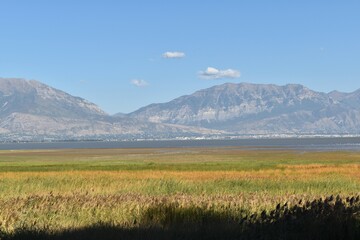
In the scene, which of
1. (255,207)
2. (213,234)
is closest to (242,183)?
(255,207)

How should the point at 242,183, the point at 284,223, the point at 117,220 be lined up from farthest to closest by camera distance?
the point at 242,183 → the point at 117,220 → the point at 284,223

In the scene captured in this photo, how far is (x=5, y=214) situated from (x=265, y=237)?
7646 mm

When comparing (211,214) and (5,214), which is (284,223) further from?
(5,214)

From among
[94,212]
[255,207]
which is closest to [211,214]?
[255,207]

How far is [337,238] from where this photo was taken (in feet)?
35.0

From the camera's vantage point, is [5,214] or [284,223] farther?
[5,214]

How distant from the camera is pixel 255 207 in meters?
17.1

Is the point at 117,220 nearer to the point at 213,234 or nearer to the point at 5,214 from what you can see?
the point at 5,214

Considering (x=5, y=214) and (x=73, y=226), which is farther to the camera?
(x=5, y=214)

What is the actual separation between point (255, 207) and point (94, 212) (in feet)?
15.5

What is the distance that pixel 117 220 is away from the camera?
1478 cm

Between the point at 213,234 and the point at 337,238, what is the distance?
2401mm

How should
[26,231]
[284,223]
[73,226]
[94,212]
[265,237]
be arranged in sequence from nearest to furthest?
1. [265,237]
2. [284,223]
3. [26,231]
4. [73,226]
5. [94,212]

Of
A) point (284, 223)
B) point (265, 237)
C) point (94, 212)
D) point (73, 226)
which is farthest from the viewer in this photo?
point (94, 212)
